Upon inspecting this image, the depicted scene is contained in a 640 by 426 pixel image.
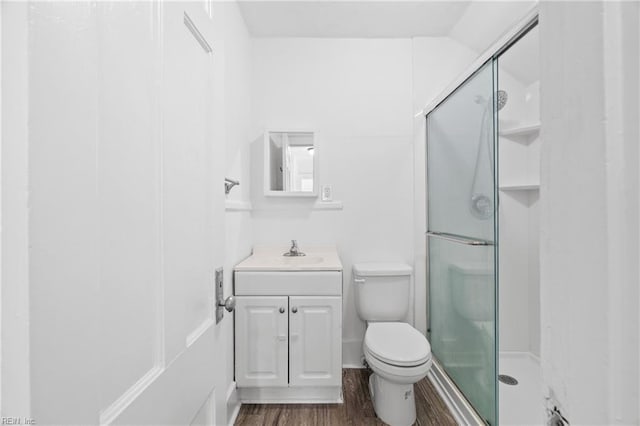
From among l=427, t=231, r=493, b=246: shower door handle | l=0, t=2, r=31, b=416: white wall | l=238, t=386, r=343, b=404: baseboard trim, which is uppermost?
l=0, t=2, r=31, b=416: white wall

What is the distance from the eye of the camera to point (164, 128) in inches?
20.0

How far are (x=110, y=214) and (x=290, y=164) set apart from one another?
1719 mm

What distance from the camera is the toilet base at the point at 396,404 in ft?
4.81

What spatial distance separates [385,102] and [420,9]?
0.59 m

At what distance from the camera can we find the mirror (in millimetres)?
2041

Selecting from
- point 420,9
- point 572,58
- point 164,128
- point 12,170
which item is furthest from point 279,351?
point 420,9

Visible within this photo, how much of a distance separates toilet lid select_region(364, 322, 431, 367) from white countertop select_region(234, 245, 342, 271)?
0.44 m

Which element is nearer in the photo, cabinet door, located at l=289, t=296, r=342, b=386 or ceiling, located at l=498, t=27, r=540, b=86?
cabinet door, located at l=289, t=296, r=342, b=386

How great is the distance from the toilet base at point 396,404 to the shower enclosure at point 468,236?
310mm

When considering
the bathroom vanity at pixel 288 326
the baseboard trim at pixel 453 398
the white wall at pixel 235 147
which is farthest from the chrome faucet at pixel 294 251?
the baseboard trim at pixel 453 398

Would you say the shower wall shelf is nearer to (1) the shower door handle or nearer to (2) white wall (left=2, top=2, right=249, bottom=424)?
(1) the shower door handle

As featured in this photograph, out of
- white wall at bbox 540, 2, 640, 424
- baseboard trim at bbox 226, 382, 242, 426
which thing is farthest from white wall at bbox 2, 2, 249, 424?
baseboard trim at bbox 226, 382, 242, 426

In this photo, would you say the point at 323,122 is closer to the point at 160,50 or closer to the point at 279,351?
the point at 279,351

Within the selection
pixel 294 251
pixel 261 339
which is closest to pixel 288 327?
pixel 261 339
